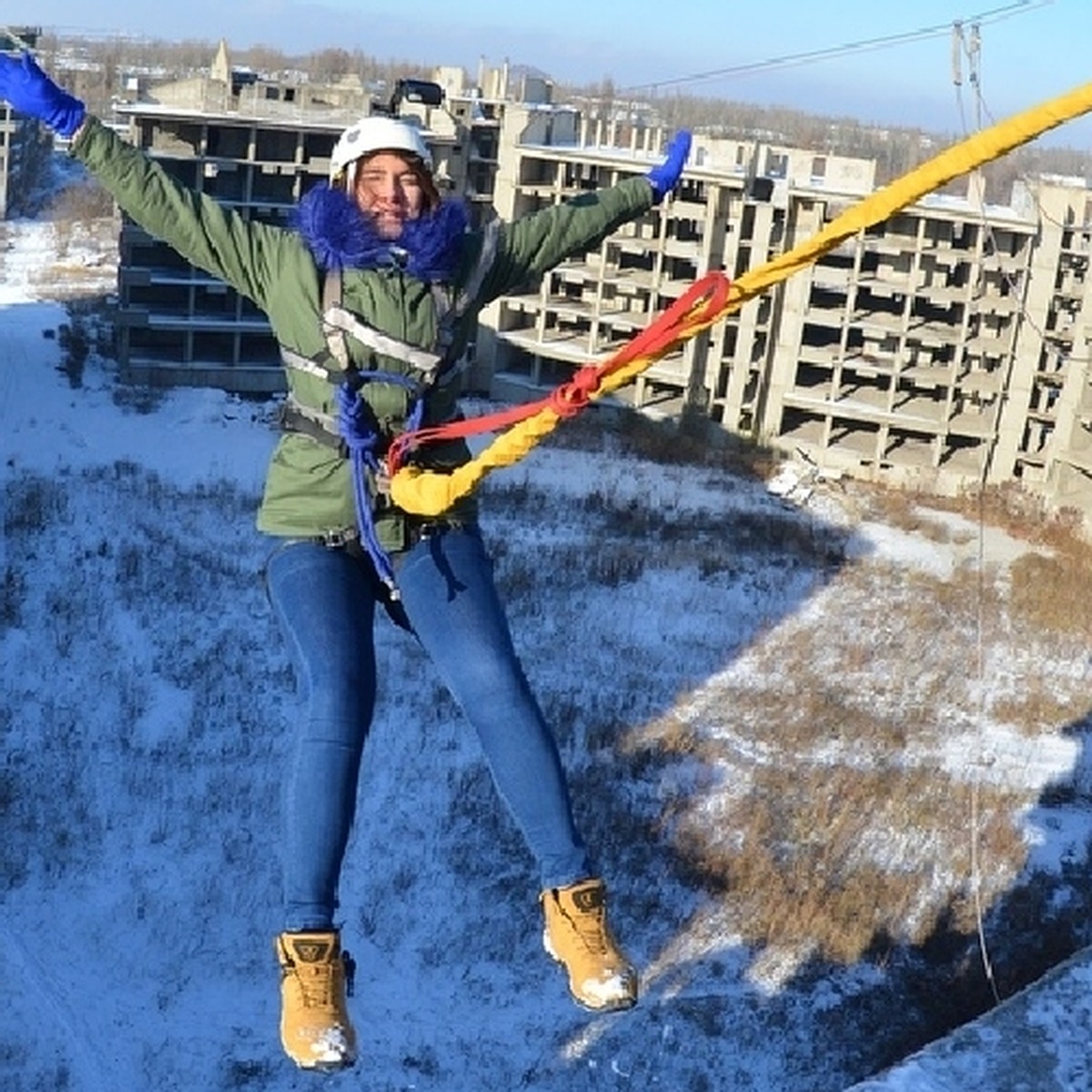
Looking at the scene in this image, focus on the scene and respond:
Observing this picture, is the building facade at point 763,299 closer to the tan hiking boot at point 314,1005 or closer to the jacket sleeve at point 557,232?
the jacket sleeve at point 557,232

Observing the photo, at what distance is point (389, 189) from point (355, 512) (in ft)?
3.39

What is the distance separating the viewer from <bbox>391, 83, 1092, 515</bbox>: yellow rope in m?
4.04

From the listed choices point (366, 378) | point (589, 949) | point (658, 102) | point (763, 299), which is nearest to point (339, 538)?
point (366, 378)

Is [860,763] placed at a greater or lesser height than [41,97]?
lesser

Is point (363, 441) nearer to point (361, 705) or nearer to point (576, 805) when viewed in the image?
point (361, 705)

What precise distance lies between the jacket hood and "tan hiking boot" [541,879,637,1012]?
1974 millimetres

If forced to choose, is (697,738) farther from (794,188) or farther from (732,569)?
(794,188)

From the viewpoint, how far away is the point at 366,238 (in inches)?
173

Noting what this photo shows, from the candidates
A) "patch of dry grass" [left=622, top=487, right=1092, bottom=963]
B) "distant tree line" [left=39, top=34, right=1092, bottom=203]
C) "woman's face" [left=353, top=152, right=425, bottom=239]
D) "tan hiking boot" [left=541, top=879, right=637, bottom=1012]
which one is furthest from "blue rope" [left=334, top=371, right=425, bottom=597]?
"distant tree line" [left=39, top=34, right=1092, bottom=203]

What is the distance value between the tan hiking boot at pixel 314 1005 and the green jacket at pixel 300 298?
4.10 ft

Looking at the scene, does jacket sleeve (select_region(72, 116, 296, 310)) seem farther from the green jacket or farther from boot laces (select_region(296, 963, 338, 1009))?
boot laces (select_region(296, 963, 338, 1009))

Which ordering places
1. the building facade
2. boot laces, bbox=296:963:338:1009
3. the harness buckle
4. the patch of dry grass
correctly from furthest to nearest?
the building facade < the patch of dry grass < the harness buckle < boot laces, bbox=296:963:338:1009

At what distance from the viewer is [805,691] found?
18688 mm

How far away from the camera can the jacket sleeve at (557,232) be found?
15.5 feet
